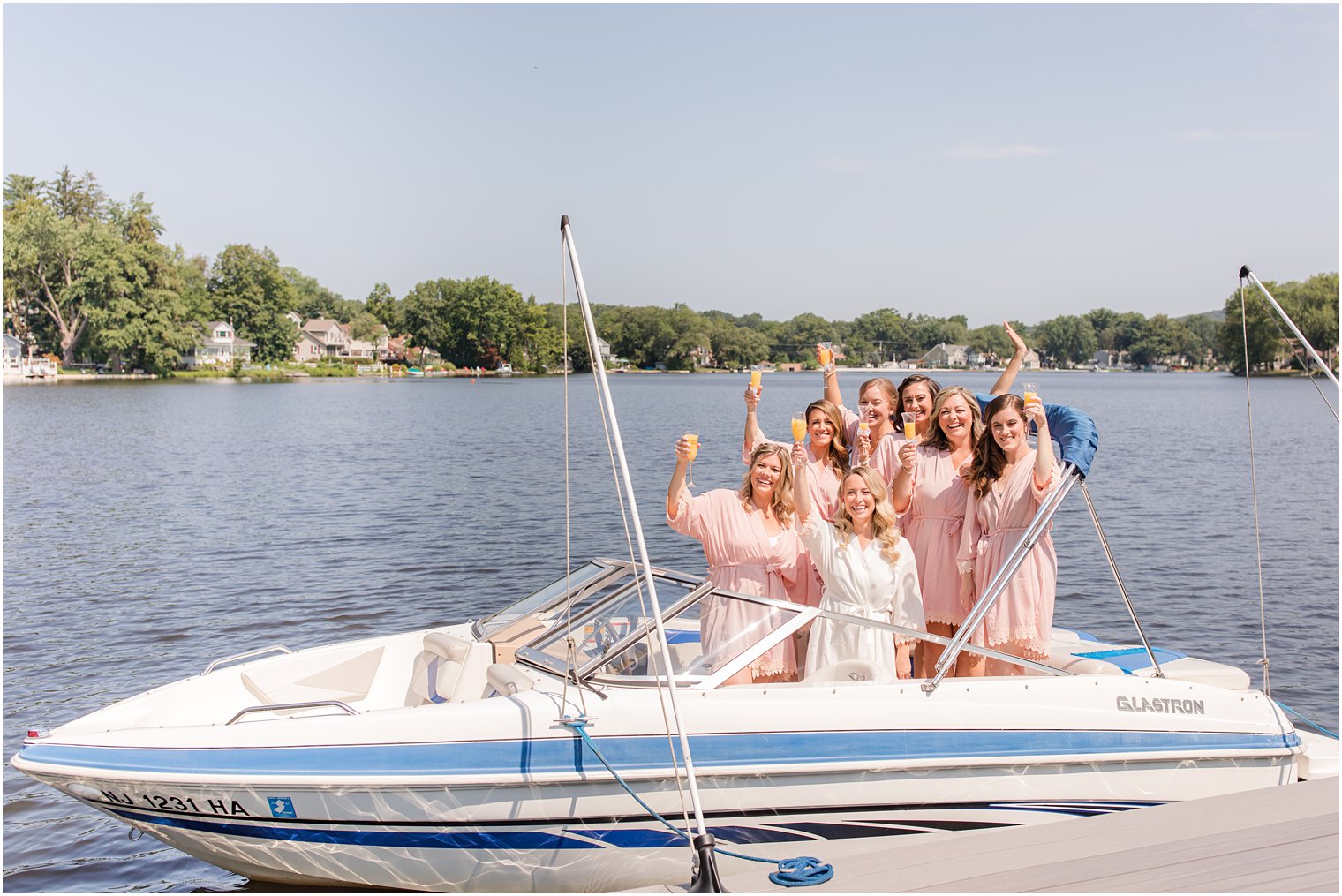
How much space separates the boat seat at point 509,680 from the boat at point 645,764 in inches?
0.4

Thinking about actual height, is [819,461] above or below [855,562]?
above

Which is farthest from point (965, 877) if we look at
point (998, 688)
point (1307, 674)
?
point (1307, 674)

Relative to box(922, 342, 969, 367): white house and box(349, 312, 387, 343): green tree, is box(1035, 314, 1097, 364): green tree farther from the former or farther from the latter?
box(349, 312, 387, 343): green tree

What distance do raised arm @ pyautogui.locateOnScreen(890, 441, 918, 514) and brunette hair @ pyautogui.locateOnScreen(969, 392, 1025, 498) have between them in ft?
1.03

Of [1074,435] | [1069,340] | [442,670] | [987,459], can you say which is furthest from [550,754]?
[1069,340]

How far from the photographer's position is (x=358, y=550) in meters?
15.7

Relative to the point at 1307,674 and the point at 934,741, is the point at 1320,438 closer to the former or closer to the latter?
the point at 1307,674

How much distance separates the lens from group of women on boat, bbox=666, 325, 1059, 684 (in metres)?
5.28

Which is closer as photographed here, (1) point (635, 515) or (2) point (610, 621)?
(1) point (635, 515)

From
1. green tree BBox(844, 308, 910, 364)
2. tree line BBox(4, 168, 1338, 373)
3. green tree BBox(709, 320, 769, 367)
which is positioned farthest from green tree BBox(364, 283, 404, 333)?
green tree BBox(844, 308, 910, 364)

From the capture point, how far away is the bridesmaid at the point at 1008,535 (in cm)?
539

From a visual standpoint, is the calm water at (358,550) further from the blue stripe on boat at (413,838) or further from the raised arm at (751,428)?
the raised arm at (751,428)

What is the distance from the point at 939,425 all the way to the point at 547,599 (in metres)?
2.43

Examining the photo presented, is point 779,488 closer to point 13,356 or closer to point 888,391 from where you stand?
point 888,391
